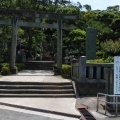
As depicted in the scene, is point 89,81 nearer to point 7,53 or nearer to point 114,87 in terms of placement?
point 114,87

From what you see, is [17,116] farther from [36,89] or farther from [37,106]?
[36,89]

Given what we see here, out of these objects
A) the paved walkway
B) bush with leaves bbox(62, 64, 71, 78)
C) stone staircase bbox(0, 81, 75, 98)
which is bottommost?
the paved walkway

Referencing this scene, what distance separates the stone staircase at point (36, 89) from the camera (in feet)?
43.6

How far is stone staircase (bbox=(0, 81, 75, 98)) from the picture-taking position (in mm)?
13281

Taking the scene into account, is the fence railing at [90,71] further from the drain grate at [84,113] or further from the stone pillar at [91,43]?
the stone pillar at [91,43]

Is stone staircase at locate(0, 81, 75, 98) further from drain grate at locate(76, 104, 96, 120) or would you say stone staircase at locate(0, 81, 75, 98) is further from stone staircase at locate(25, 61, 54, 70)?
stone staircase at locate(25, 61, 54, 70)

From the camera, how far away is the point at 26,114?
9.50 metres

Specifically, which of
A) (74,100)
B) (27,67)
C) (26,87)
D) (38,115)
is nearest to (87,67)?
(74,100)

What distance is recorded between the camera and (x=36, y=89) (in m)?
13.9

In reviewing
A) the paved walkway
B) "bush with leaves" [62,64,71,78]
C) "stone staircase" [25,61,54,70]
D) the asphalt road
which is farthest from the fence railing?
"stone staircase" [25,61,54,70]

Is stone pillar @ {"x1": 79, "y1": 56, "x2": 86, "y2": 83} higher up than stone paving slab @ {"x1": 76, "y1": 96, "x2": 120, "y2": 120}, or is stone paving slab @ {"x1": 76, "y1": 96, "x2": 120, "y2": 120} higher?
stone pillar @ {"x1": 79, "y1": 56, "x2": 86, "y2": 83}

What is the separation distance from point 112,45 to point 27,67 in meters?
10.7

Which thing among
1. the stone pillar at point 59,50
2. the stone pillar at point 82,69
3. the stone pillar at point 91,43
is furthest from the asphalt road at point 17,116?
the stone pillar at point 91,43

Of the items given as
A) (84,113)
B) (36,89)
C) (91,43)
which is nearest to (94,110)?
(84,113)
